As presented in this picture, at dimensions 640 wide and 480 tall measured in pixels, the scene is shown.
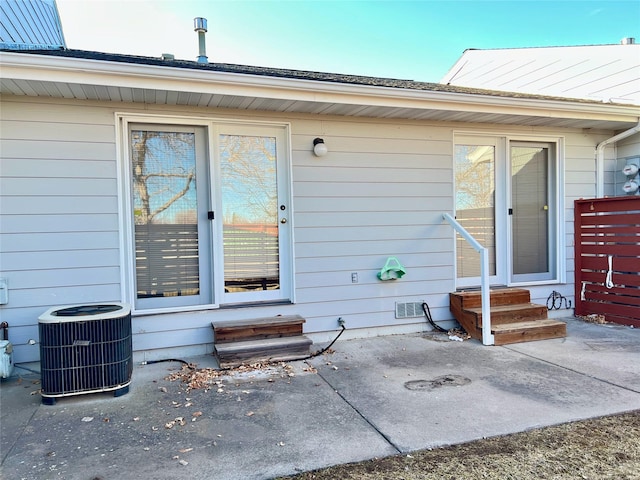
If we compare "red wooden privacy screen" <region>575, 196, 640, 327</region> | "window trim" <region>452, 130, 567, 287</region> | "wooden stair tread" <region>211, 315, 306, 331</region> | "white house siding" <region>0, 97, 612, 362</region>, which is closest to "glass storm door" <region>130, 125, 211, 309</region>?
"white house siding" <region>0, 97, 612, 362</region>

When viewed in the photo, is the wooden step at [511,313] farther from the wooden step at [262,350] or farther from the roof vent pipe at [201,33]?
the roof vent pipe at [201,33]

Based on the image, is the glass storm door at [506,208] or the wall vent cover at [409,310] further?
the glass storm door at [506,208]

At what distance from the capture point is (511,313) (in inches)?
171

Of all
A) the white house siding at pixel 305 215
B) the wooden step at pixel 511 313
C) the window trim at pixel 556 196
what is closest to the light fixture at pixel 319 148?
the white house siding at pixel 305 215

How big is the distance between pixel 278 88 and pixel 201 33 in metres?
2.45

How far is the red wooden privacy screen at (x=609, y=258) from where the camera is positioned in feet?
15.3

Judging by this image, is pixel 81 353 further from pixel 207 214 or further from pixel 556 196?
pixel 556 196

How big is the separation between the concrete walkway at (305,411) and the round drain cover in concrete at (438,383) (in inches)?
0.6

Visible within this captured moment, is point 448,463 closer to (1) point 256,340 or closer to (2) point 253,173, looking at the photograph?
(1) point 256,340

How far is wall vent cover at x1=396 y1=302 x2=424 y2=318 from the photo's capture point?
14.8 ft

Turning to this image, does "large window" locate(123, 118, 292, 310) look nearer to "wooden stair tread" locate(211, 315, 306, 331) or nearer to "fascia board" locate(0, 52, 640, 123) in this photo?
"wooden stair tread" locate(211, 315, 306, 331)

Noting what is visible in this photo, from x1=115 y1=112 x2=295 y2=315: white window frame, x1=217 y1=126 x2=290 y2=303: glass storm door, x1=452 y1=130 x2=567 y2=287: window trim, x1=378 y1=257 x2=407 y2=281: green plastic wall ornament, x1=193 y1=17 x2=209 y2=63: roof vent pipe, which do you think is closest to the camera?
x1=115 y1=112 x2=295 y2=315: white window frame

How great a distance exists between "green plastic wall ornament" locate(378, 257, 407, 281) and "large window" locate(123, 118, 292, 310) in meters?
1.01

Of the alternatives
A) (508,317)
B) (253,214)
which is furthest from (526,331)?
(253,214)
